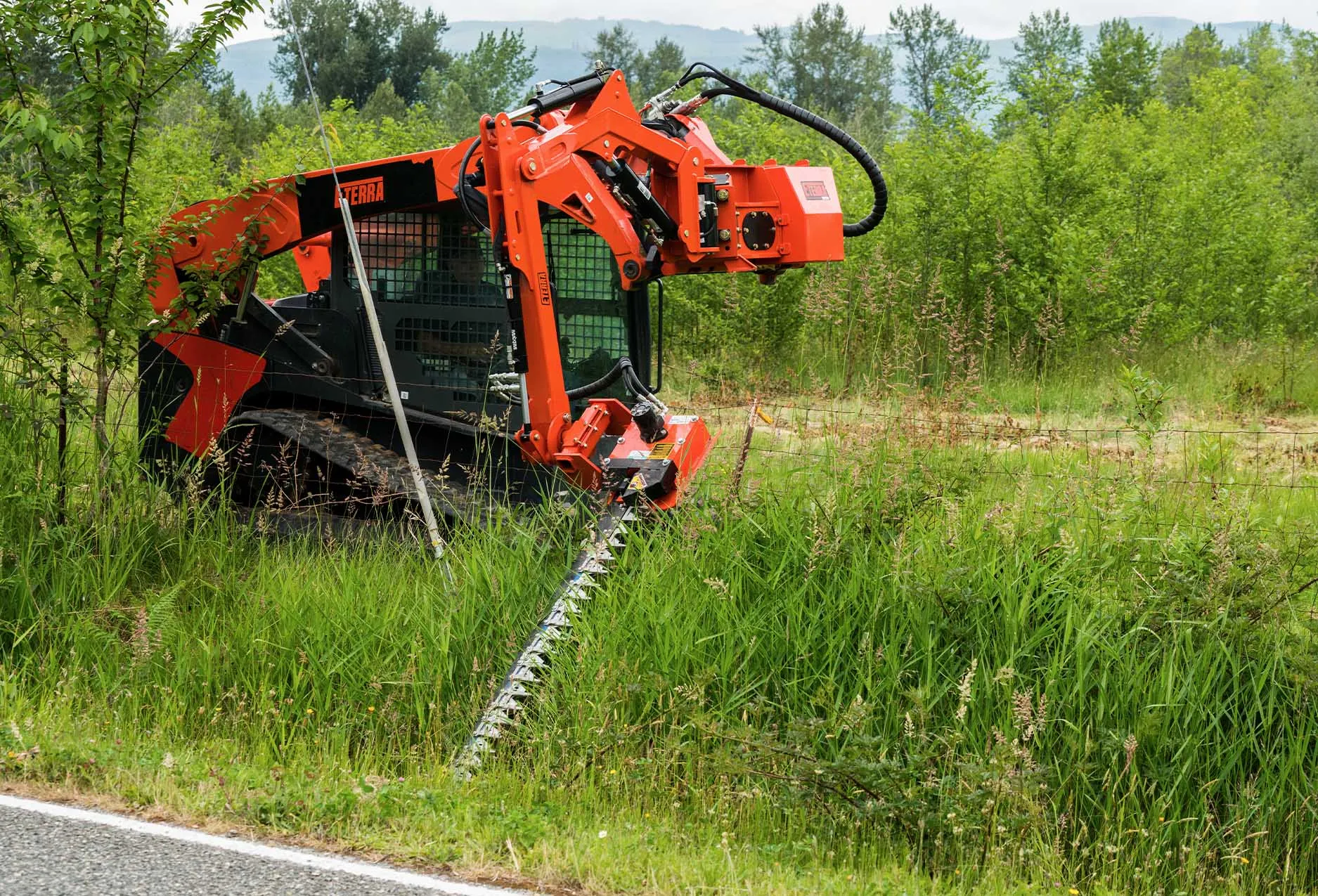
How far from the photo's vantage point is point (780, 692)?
5.30 metres

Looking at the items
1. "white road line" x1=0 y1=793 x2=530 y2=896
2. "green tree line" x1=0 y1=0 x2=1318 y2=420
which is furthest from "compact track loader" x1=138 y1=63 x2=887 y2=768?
"white road line" x1=0 y1=793 x2=530 y2=896

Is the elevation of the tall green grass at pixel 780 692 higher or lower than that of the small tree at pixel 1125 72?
lower

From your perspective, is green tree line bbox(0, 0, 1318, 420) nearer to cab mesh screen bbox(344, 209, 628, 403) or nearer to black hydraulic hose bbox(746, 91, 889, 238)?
black hydraulic hose bbox(746, 91, 889, 238)

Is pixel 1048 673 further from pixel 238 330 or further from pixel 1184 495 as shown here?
pixel 238 330

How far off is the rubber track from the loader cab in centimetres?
40

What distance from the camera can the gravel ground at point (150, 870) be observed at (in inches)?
161

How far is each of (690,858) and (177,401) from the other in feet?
18.8

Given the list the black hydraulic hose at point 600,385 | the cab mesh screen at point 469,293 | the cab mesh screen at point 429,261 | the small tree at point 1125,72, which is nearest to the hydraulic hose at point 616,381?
the black hydraulic hose at point 600,385

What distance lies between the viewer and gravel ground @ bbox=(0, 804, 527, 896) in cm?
409

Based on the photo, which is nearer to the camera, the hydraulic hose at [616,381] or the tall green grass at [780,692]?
the tall green grass at [780,692]

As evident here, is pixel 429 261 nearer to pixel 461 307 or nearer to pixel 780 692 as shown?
pixel 461 307

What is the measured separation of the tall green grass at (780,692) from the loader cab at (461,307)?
6.20 ft

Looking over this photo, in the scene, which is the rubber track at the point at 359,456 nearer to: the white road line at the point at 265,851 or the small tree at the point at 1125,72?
the white road line at the point at 265,851

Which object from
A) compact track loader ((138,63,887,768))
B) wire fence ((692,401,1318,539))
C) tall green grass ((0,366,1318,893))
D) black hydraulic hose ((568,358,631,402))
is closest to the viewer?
tall green grass ((0,366,1318,893))
